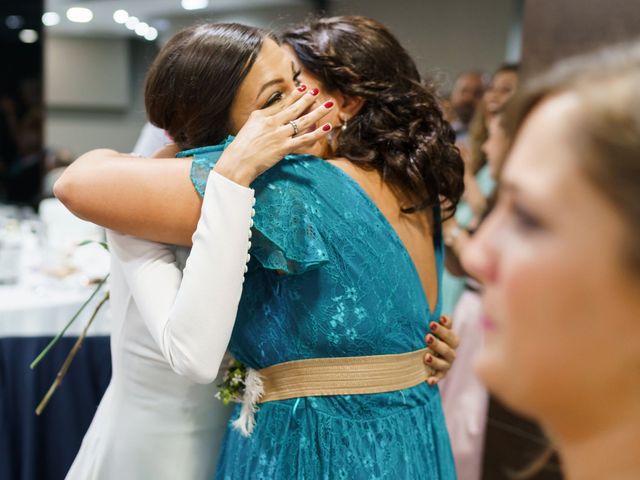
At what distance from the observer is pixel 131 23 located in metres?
7.82

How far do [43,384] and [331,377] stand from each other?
1.21m

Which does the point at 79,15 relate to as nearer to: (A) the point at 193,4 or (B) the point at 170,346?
(A) the point at 193,4

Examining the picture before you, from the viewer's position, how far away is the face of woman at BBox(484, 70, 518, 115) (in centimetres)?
310

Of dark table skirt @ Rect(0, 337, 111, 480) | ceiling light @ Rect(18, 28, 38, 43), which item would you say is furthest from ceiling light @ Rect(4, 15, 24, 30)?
dark table skirt @ Rect(0, 337, 111, 480)

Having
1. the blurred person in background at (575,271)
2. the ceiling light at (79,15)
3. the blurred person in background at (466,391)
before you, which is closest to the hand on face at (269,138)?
the blurred person in background at (575,271)

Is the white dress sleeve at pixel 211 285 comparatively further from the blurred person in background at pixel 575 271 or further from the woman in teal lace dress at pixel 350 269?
the blurred person in background at pixel 575 271

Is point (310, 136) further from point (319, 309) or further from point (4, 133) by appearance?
point (4, 133)

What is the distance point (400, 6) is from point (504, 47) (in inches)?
36.0

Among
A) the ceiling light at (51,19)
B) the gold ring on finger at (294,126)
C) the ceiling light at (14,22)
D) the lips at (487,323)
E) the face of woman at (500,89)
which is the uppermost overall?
the lips at (487,323)

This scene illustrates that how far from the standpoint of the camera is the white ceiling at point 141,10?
6679 millimetres

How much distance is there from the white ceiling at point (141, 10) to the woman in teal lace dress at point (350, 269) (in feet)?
17.5

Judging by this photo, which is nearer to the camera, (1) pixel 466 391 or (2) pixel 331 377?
(2) pixel 331 377

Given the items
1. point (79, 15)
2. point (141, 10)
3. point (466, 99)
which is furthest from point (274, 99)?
point (79, 15)

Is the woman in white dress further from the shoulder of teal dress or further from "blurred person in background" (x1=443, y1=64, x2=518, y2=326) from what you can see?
"blurred person in background" (x1=443, y1=64, x2=518, y2=326)
